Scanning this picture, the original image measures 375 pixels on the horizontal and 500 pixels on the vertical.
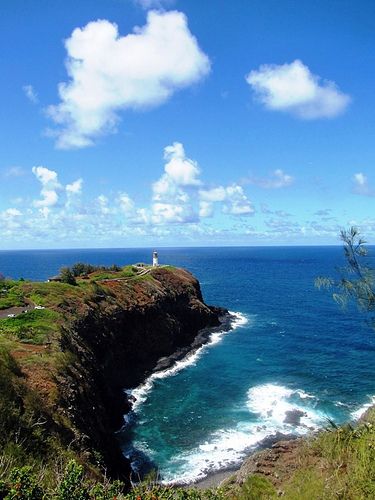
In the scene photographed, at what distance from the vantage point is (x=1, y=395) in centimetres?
2197

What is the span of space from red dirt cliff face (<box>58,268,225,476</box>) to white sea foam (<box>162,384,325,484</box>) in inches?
202

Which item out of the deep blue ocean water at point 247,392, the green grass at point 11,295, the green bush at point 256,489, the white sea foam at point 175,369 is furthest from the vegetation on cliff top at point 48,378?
the deep blue ocean water at point 247,392

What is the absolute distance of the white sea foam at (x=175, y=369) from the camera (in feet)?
152

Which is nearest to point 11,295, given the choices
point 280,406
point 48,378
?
point 48,378

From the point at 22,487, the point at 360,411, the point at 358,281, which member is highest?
the point at 358,281

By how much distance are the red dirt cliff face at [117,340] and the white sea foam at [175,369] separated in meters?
1.27

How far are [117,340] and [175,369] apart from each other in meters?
8.83

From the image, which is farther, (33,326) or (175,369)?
(175,369)

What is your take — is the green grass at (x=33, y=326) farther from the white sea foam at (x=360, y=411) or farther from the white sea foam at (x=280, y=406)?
the white sea foam at (x=360, y=411)

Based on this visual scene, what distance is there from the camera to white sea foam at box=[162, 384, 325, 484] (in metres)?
32.8

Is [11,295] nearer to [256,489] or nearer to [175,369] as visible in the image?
[175,369]

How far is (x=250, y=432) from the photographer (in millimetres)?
38219

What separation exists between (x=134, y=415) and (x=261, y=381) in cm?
1652

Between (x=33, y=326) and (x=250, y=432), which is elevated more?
(x=33, y=326)
